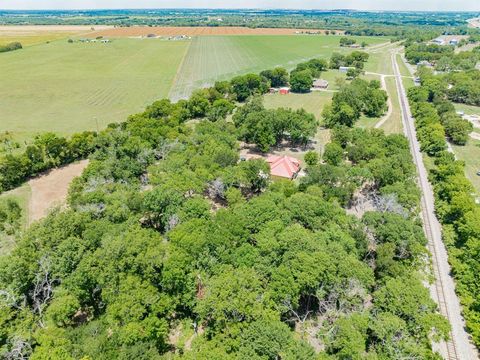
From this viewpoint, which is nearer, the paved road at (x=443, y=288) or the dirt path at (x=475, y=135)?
the paved road at (x=443, y=288)

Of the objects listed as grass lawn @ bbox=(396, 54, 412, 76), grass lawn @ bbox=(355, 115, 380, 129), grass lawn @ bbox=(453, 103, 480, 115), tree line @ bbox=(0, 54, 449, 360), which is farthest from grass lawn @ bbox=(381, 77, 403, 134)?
tree line @ bbox=(0, 54, 449, 360)

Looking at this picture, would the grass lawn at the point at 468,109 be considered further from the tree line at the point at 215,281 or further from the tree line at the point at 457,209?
the tree line at the point at 215,281

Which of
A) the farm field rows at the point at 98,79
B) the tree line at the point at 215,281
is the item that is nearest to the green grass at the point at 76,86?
the farm field rows at the point at 98,79

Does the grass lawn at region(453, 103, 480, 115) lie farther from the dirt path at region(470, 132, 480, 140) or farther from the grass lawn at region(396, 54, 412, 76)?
the grass lawn at region(396, 54, 412, 76)

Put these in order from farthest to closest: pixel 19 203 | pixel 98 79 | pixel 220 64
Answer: pixel 220 64 < pixel 98 79 < pixel 19 203

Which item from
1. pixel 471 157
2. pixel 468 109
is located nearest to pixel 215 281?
pixel 471 157

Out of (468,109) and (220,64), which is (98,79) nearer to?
(220,64)
